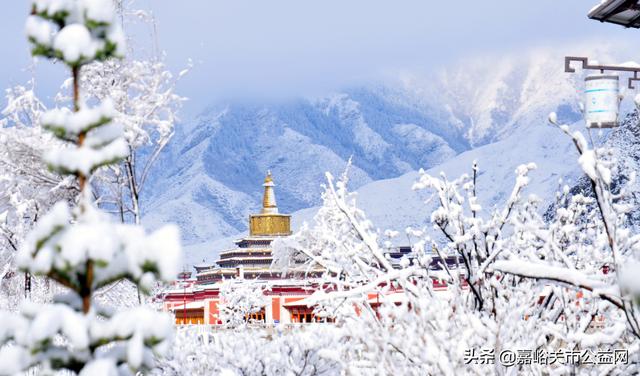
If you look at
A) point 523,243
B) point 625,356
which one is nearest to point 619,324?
point 625,356

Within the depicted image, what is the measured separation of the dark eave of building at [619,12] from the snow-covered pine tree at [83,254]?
8073mm

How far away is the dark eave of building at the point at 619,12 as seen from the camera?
11.0 m

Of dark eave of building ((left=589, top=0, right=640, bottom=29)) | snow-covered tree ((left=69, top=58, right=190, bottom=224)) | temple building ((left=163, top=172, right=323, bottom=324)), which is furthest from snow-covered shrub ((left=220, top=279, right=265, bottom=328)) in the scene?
dark eave of building ((left=589, top=0, right=640, bottom=29))

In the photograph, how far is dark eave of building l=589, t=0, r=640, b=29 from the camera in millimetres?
11008

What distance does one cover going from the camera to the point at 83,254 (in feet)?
12.3

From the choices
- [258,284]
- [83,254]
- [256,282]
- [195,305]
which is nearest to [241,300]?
[258,284]

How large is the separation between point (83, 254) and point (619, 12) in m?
8.88

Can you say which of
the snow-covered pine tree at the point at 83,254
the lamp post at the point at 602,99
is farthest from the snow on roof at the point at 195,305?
the snow-covered pine tree at the point at 83,254

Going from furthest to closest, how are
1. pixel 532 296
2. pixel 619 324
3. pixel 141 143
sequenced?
1. pixel 141 143
2. pixel 532 296
3. pixel 619 324

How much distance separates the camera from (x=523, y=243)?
32.4 feet

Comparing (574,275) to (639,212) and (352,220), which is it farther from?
(639,212)

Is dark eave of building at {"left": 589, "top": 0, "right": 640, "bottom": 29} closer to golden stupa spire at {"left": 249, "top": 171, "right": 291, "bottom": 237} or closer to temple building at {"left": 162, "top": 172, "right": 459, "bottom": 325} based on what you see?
temple building at {"left": 162, "top": 172, "right": 459, "bottom": 325}

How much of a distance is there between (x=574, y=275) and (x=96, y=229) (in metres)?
2.16

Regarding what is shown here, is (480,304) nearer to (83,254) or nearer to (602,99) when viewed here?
(602,99)
